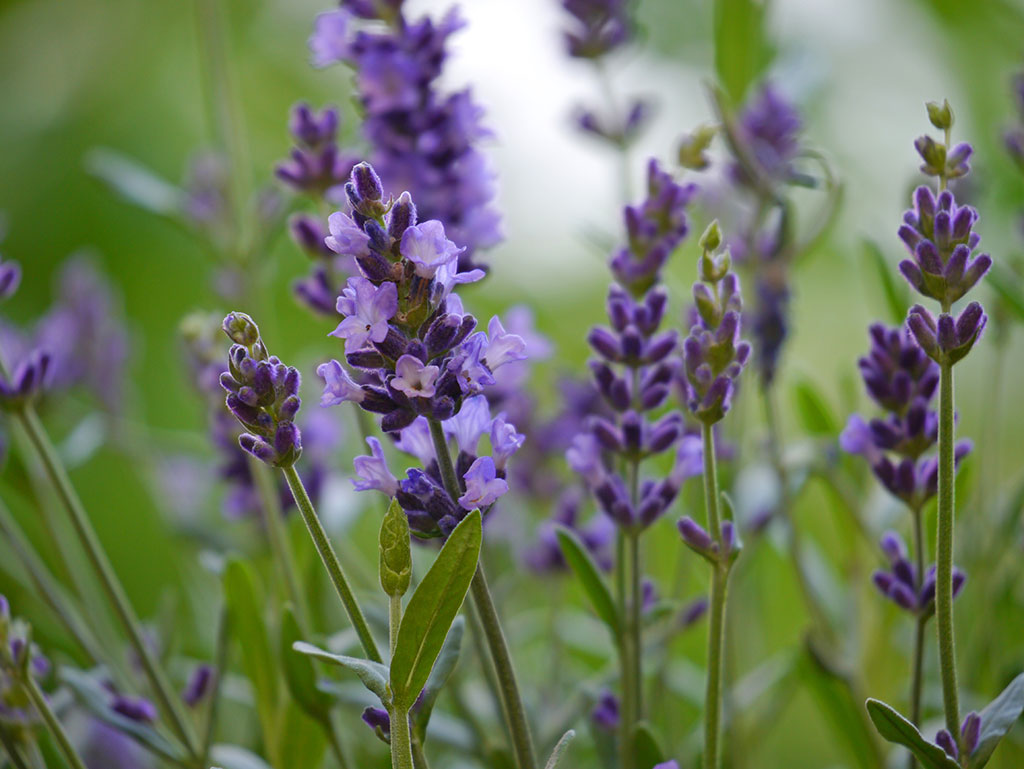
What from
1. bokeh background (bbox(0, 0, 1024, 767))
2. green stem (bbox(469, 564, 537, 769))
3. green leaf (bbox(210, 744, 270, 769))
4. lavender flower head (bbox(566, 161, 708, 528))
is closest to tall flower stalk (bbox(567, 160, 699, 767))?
lavender flower head (bbox(566, 161, 708, 528))

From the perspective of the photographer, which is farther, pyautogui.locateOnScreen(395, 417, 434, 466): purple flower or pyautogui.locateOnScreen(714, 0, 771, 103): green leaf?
pyautogui.locateOnScreen(714, 0, 771, 103): green leaf

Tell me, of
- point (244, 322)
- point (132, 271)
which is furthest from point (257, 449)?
point (132, 271)

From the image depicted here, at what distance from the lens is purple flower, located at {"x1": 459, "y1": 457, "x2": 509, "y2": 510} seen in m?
0.41

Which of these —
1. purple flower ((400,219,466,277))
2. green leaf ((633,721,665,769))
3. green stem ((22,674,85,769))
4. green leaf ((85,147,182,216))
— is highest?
purple flower ((400,219,466,277))

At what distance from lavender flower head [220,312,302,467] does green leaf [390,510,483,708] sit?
7 centimetres

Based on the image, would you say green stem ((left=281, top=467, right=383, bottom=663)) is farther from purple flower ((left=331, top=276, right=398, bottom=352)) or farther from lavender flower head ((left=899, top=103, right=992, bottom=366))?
lavender flower head ((left=899, top=103, right=992, bottom=366))

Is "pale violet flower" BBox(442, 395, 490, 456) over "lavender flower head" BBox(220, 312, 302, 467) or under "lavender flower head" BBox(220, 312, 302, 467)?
under

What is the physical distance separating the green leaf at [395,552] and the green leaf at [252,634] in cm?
22

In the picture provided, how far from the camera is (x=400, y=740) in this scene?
40 cm

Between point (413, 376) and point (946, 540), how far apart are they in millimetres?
234

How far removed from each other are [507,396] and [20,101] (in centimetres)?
172

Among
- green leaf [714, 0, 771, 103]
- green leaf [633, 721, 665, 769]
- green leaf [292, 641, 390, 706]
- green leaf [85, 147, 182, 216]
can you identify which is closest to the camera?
green leaf [292, 641, 390, 706]

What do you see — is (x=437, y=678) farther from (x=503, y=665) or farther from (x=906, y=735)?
(x=906, y=735)

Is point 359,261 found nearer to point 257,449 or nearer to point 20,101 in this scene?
point 257,449
